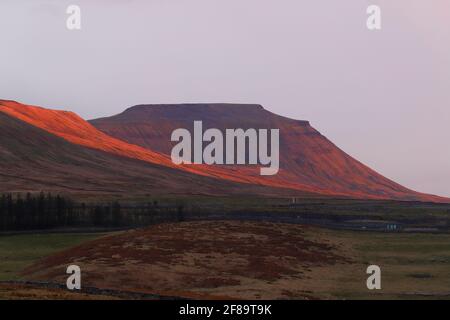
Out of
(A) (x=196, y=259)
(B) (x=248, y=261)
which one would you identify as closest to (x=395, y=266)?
(B) (x=248, y=261)

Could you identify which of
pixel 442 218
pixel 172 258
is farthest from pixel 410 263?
pixel 442 218

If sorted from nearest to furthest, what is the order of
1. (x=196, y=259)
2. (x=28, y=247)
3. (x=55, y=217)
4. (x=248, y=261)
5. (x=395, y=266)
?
1. (x=196, y=259)
2. (x=248, y=261)
3. (x=395, y=266)
4. (x=28, y=247)
5. (x=55, y=217)

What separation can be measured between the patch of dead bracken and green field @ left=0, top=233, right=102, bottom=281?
7848 mm

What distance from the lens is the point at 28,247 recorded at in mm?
106500

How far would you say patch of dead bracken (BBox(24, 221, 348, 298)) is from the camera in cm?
6744

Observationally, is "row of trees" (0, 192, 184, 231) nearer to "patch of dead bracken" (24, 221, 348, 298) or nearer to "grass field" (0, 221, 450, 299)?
"grass field" (0, 221, 450, 299)

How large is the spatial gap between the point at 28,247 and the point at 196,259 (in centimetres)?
Answer: 3733

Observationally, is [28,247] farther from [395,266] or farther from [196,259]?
[395,266]

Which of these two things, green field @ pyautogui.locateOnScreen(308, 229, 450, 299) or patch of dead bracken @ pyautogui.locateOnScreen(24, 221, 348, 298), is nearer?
green field @ pyautogui.locateOnScreen(308, 229, 450, 299)

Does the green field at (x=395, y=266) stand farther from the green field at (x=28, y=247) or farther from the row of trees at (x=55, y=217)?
the row of trees at (x=55, y=217)

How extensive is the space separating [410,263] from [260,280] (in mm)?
23993

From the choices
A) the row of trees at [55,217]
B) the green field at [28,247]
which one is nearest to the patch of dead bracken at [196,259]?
the green field at [28,247]

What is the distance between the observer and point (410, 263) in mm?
88312

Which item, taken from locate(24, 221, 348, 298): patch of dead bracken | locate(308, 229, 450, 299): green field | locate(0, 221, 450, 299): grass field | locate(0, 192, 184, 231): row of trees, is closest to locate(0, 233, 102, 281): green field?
locate(0, 221, 450, 299): grass field
